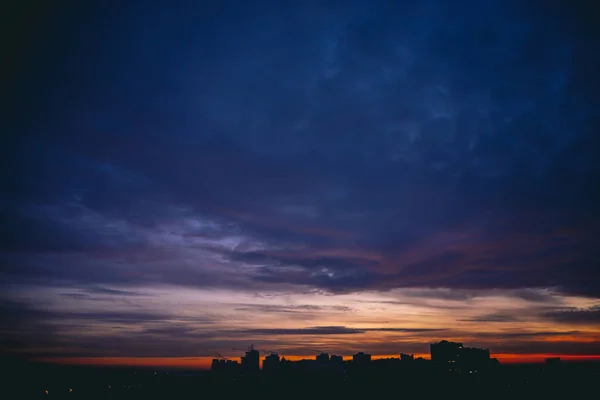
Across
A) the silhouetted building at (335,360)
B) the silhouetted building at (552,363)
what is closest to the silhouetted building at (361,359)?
the silhouetted building at (335,360)

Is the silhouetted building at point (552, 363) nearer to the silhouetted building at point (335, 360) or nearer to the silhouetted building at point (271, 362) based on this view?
the silhouetted building at point (335, 360)

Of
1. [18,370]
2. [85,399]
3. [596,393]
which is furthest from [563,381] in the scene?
[18,370]

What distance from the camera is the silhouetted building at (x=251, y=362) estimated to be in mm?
107750

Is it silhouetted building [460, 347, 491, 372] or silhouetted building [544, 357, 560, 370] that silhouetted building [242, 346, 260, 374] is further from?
silhouetted building [544, 357, 560, 370]

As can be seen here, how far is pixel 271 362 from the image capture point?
112 metres

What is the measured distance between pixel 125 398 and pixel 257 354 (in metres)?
59.9

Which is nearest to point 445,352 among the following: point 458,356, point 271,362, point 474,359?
point 458,356

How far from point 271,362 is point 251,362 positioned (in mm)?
6193

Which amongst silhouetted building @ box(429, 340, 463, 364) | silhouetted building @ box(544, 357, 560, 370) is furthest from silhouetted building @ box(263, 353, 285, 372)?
silhouetted building @ box(544, 357, 560, 370)

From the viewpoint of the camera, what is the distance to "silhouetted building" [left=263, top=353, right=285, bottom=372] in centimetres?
10905

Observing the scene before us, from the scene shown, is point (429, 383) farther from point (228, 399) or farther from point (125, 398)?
point (125, 398)

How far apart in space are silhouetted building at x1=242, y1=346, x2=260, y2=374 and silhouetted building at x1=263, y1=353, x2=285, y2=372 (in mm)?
2392

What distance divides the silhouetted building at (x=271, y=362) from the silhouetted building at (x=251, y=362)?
7.85ft

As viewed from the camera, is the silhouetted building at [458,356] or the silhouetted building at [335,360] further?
the silhouetted building at [335,360]
